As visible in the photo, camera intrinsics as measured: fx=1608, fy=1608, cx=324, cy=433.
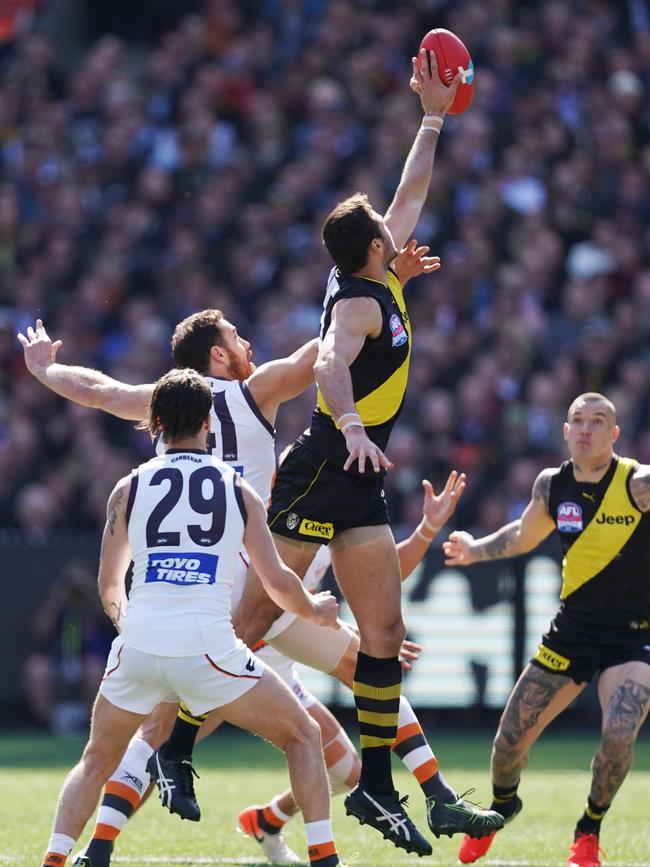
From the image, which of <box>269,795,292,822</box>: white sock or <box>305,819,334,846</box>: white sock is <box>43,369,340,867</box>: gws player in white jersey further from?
<box>269,795,292,822</box>: white sock

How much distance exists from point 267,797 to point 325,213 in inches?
309

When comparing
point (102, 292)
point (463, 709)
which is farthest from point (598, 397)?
point (102, 292)

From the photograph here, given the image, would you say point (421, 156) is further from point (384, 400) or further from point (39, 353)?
point (39, 353)

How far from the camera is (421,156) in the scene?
779 cm

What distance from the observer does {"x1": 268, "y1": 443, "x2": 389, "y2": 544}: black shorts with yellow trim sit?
707 centimetres

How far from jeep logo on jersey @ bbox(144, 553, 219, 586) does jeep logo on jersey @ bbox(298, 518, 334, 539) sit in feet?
3.27

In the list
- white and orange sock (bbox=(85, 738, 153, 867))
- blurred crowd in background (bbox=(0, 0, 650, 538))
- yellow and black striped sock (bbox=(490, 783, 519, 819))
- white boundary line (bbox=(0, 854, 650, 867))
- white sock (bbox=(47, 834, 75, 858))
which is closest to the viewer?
white sock (bbox=(47, 834, 75, 858))

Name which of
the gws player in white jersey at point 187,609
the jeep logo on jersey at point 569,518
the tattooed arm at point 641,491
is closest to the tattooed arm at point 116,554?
the gws player in white jersey at point 187,609

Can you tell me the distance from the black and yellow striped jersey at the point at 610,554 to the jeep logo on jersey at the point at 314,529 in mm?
1735

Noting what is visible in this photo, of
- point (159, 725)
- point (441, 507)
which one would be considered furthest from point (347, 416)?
point (159, 725)

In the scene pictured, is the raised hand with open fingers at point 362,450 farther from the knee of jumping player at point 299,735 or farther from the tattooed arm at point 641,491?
the tattooed arm at point 641,491

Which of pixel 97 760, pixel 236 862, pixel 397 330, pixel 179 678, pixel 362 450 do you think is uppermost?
pixel 397 330

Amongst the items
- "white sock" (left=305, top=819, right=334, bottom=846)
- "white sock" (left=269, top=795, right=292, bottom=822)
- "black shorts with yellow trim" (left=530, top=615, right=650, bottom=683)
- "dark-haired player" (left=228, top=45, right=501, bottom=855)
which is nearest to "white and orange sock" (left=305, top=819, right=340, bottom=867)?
"white sock" (left=305, top=819, right=334, bottom=846)

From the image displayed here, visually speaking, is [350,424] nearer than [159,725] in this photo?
Yes
